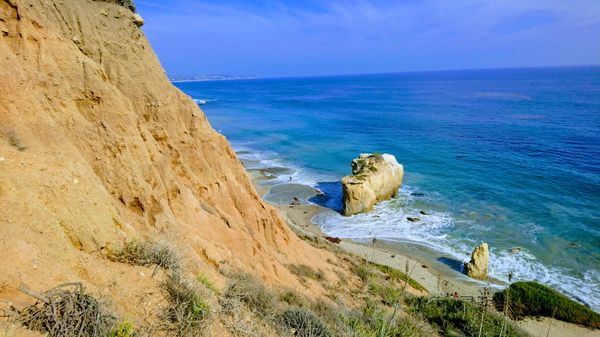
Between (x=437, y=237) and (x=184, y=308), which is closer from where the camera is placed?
(x=184, y=308)

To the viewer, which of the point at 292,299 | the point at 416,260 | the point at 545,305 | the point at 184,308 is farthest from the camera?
the point at 416,260

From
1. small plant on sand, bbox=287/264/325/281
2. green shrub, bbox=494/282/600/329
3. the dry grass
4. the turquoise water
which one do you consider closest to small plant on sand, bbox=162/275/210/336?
the dry grass

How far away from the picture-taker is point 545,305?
18422mm

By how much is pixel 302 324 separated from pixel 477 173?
38053 mm

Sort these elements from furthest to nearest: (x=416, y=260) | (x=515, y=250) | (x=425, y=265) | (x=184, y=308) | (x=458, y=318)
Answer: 1. (x=515, y=250)
2. (x=416, y=260)
3. (x=425, y=265)
4. (x=458, y=318)
5. (x=184, y=308)

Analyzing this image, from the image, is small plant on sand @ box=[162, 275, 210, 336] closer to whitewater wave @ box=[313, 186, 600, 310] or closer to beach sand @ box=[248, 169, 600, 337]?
beach sand @ box=[248, 169, 600, 337]

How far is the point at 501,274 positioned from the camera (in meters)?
22.9

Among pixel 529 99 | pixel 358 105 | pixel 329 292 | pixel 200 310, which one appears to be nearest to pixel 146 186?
pixel 200 310

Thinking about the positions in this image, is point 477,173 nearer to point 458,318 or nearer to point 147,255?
point 458,318

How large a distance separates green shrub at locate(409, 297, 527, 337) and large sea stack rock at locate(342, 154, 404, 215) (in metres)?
16.0

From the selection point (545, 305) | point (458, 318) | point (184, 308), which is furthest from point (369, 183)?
point (184, 308)

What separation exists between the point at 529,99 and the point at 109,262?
109449 millimetres

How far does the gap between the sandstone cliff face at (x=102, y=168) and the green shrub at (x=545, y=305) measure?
10.8 meters

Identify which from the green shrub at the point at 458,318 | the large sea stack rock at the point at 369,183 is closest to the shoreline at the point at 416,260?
the large sea stack rock at the point at 369,183
